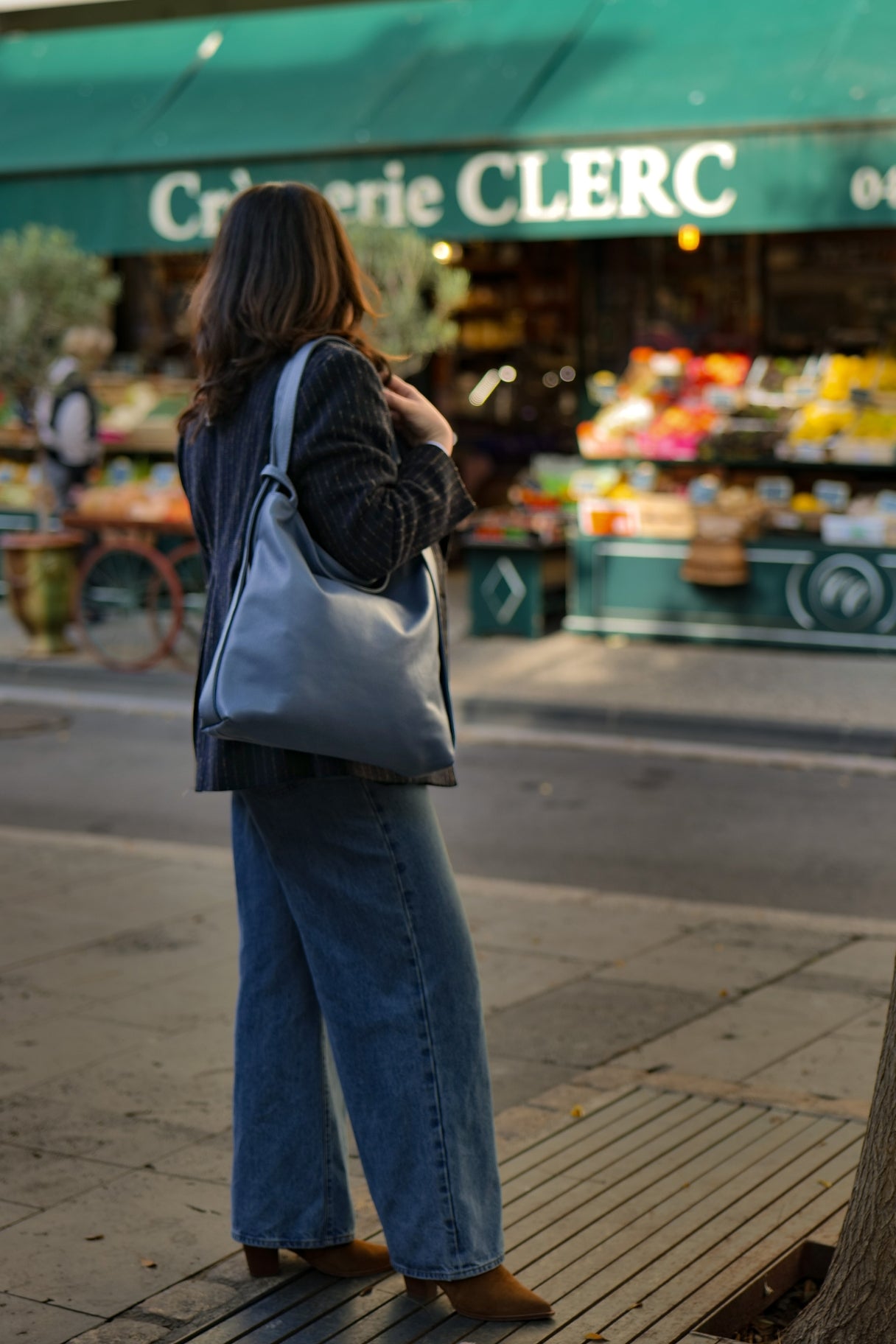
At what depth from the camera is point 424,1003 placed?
3178 millimetres

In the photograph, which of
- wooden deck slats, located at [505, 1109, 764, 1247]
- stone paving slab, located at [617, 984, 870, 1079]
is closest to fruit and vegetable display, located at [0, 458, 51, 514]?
stone paving slab, located at [617, 984, 870, 1079]

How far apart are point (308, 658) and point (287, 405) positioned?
0.45 metres

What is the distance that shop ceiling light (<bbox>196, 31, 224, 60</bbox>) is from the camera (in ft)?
48.5

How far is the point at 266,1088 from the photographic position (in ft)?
11.0

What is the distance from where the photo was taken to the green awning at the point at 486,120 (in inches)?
457

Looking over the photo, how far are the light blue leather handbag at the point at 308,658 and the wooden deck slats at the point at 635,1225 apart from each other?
99cm

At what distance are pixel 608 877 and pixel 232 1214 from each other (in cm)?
366

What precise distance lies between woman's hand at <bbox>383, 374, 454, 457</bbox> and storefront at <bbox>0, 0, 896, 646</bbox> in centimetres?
856

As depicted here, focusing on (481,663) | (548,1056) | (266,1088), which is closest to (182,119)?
(481,663)

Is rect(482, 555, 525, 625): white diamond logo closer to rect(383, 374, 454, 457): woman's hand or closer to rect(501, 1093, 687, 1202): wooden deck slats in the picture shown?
rect(501, 1093, 687, 1202): wooden deck slats

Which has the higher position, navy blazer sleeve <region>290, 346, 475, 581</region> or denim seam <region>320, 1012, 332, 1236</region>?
navy blazer sleeve <region>290, 346, 475, 581</region>

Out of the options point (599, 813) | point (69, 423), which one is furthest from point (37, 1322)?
point (69, 423)

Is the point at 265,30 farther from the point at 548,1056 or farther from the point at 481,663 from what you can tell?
the point at 548,1056

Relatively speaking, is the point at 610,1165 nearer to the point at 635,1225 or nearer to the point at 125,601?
the point at 635,1225
